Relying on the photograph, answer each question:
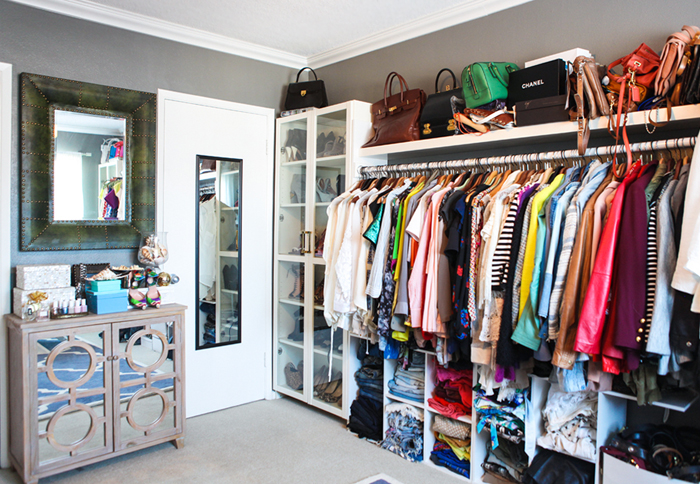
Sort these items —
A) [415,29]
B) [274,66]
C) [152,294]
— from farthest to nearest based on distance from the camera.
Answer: [274,66] < [415,29] < [152,294]

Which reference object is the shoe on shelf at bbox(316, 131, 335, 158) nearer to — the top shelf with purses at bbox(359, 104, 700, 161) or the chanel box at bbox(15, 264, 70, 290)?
the top shelf with purses at bbox(359, 104, 700, 161)

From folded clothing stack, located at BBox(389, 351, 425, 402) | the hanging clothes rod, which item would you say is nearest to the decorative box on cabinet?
folded clothing stack, located at BBox(389, 351, 425, 402)

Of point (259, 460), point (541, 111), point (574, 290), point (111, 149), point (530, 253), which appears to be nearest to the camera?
point (574, 290)

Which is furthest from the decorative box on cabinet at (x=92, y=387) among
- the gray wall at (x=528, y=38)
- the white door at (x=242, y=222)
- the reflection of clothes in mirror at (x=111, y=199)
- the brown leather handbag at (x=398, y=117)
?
the gray wall at (x=528, y=38)

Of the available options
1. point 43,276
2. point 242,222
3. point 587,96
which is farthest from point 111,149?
point 587,96

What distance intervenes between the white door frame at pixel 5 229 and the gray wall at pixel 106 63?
4cm

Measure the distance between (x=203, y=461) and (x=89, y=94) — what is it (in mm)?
2204

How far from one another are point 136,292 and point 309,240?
3.80ft

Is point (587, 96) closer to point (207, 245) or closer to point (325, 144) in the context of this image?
point (325, 144)

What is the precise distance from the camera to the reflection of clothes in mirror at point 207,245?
348 centimetres

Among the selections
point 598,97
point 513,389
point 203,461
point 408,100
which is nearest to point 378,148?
point 408,100

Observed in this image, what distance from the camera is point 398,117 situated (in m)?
2.99

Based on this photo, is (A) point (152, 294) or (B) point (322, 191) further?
(B) point (322, 191)

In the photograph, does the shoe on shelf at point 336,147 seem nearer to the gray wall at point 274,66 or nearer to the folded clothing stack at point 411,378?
the gray wall at point 274,66
